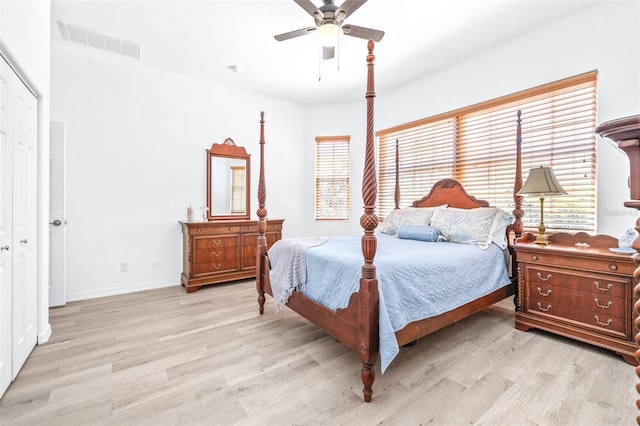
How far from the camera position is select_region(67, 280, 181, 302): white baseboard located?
11.3 feet

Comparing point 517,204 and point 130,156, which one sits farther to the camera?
point 130,156

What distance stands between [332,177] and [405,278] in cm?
343

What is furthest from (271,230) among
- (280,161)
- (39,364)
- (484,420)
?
(484,420)

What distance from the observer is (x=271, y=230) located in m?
4.45

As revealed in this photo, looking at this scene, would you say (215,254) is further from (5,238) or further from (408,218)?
(408,218)

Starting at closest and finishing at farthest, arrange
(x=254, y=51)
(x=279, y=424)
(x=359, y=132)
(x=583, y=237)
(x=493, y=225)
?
1. (x=279, y=424)
2. (x=583, y=237)
3. (x=493, y=225)
4. (x=254, y=51)
5. (x=359, y=132)

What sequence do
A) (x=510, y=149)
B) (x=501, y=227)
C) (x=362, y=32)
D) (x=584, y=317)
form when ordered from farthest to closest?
(x=510, y=149), (x=501, y=227), (x=362, y=32), (x=584, y=317)

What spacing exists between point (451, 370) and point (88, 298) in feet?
12.9

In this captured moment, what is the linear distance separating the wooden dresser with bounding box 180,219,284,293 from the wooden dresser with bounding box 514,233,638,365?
3.23 m

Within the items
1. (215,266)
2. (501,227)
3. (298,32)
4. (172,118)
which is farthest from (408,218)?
(172,118)

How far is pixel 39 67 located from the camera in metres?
2.29

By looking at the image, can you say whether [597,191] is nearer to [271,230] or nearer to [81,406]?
[271,230]

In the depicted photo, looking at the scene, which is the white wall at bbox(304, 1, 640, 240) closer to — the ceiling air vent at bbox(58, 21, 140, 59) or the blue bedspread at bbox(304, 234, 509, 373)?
the blue bedspread at bbox(304, 234, 509, 373)

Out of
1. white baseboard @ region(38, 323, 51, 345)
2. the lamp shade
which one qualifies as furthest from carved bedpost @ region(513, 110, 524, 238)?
white baseboard @ region(38, 323, 51, 345)
